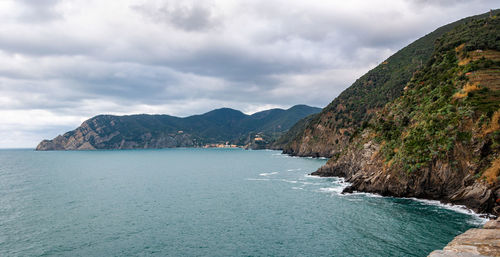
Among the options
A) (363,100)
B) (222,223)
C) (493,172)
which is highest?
(363,100)

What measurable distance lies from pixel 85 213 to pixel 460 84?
8567cm

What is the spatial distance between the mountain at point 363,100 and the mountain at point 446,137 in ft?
186

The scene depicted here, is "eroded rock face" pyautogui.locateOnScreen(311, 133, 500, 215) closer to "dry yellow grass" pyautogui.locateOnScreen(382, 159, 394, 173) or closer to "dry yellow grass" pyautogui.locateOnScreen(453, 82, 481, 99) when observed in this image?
"dry yellow grass" pyautogui.locateOnScreen(382, 159, 394, 173)

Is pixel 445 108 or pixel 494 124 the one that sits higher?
pixel 445 108

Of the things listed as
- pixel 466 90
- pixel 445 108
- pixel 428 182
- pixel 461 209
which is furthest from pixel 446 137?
pixel 461 209

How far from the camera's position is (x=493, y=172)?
46750 mm

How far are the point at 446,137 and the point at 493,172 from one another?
10.6 metres

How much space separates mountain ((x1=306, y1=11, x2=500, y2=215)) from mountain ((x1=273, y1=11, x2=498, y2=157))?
186 feet

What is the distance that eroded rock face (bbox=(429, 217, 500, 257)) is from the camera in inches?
830

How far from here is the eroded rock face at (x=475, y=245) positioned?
21.1 metres

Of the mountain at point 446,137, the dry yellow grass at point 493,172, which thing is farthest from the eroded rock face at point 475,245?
the mountain at point 446,137

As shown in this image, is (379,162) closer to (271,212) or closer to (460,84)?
(460,84)

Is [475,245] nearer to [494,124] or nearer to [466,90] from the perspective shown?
[494,124]

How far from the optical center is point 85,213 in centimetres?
5509
